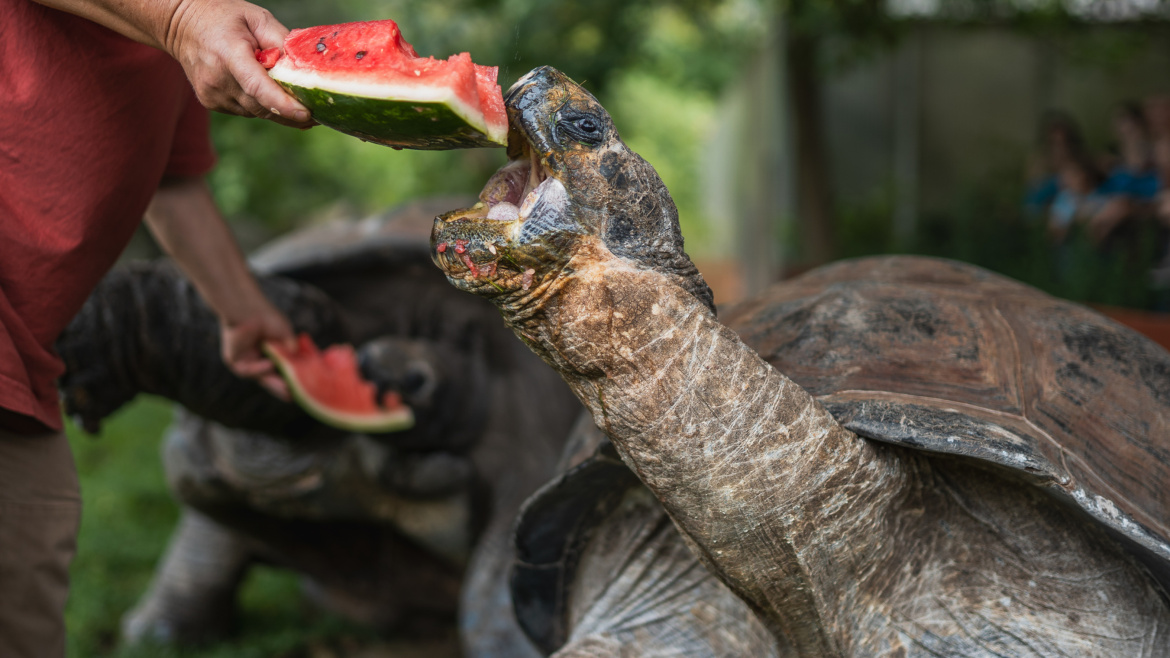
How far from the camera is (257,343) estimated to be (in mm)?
2404

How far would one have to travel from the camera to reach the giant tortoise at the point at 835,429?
121cm

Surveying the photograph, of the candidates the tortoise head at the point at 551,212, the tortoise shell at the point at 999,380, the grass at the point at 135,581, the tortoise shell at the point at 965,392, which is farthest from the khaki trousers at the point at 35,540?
the grass at the point at 135,581

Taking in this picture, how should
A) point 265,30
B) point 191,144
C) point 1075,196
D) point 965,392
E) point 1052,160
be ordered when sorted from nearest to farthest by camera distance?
point 265,30, point 965,392, point 191,144, point 1075,196, point 1052,160

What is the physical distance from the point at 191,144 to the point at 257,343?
22.8 inches

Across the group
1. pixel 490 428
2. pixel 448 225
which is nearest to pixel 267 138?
pixel 490 428

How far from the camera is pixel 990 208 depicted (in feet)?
22.4

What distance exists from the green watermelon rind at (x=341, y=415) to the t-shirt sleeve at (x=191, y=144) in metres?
0.52

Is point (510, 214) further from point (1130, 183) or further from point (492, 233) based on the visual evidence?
point (1130, 183)

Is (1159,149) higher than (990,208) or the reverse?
higher

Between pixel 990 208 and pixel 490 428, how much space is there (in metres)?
4.98

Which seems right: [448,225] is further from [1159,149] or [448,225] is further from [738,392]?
[1159,149]

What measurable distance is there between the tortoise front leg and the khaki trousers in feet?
5.40

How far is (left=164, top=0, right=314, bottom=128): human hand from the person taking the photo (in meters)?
1.18

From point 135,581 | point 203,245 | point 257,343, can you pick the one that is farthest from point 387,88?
point 135,581
